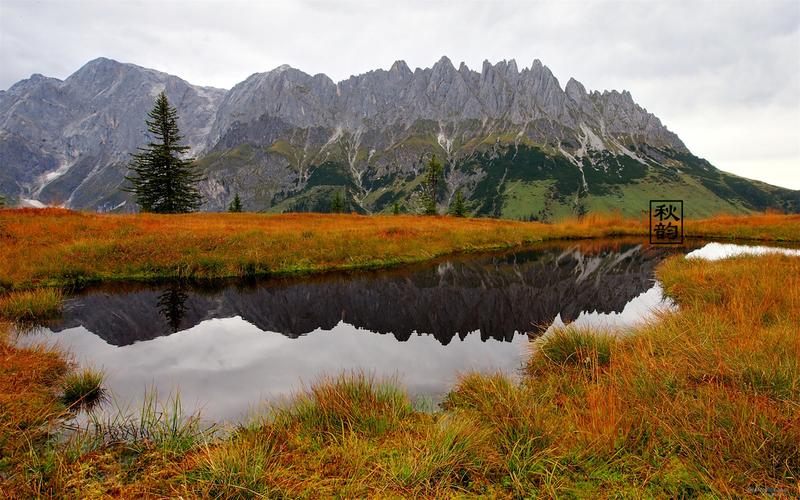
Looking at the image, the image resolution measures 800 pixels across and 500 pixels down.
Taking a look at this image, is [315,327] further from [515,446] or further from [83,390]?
[515,446]

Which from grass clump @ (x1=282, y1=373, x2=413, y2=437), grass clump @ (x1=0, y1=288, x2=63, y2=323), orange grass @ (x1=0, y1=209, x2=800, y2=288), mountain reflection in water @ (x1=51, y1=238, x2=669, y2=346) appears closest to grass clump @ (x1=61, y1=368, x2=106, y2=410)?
mountain reflection in water @ (x1=51, y1=238, x2=669, y2=346)

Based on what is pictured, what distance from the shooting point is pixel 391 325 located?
13648 mm

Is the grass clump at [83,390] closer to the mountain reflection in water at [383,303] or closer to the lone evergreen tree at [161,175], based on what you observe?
the mountain reflection in water at [383,303]

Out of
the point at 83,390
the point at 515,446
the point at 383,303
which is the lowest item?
the point at 383,303

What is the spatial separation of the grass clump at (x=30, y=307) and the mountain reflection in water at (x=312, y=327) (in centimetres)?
86

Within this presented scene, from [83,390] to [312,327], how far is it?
21.7 feet

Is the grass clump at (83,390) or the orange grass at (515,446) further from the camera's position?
the grass clump at (83,390)

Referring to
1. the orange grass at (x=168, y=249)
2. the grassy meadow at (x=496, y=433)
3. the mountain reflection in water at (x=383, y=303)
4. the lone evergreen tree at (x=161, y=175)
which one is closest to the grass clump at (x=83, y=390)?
the grassy meadow at (x=496, y=433)

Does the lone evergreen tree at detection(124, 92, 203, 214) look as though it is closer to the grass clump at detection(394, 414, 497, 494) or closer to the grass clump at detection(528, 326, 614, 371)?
the grass clump at detection(528, 326, 614, 371)

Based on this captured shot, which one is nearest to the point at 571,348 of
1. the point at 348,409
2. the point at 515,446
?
the point at 515,446

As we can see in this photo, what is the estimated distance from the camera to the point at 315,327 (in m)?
13.2

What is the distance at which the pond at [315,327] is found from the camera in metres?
8.70

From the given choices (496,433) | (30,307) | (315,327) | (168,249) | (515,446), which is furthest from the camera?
(168,249)

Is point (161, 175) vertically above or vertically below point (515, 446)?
above
